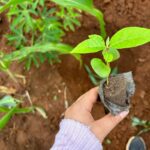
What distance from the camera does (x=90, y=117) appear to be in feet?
3.90

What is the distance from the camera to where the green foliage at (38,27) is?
144 cm

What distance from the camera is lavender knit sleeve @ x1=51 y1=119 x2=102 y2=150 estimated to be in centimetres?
110

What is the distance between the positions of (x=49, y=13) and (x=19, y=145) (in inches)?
25.2

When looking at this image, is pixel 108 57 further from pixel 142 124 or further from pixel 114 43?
pixel 142 124

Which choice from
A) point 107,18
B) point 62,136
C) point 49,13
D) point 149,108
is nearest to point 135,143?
point 149,108

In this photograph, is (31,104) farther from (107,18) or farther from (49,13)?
(107,18)

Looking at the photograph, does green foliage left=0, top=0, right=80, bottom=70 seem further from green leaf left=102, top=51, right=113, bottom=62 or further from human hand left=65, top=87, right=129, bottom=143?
green leaf left=102, top=51, right=113, bottom=62

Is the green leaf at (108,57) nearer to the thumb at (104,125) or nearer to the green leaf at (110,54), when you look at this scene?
the green leaf at (110,54)

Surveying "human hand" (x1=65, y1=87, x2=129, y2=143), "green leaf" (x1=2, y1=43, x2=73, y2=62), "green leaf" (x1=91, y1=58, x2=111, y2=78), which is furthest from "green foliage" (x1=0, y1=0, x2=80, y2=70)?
"green leaf" (x1=91, y1=58, x2=111, y2=78)

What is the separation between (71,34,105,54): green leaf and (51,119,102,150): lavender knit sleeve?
1.37ft

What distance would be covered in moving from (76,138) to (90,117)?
0.37 feet

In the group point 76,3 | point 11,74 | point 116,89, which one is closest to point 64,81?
point 11,74

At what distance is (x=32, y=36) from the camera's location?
1.60 meters

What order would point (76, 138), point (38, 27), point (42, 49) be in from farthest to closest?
point (38, 27) → point (42, 49) → point (76, 138)
